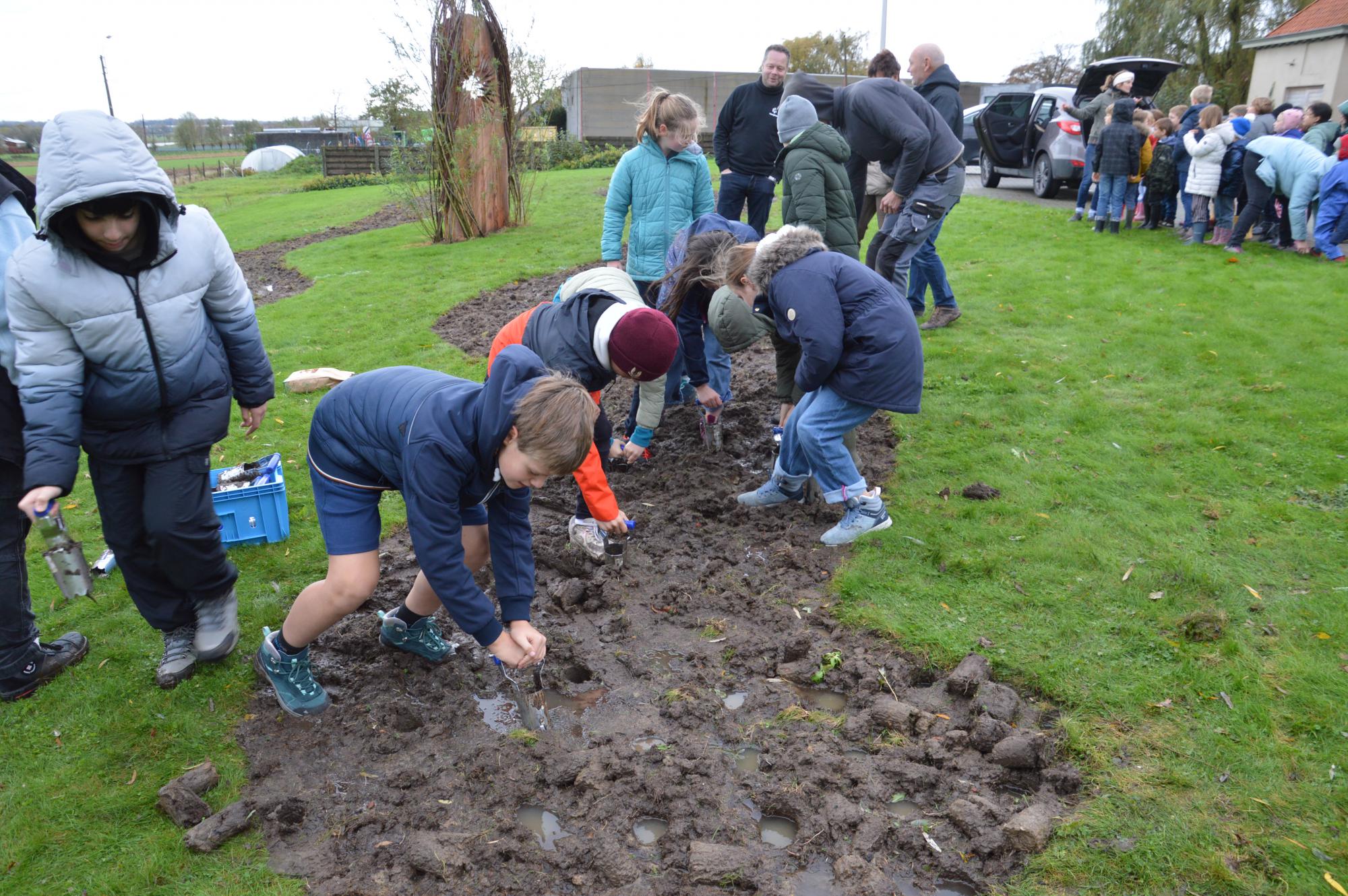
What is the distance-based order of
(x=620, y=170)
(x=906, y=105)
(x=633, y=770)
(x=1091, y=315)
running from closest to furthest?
(x=633, y=770) → (x=620, y=170) → (x=906, y=105) → (x=1091, y=315)

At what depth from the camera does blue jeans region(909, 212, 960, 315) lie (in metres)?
7.95

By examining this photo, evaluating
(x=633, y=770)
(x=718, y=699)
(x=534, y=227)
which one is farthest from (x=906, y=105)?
(x=534, y=227)

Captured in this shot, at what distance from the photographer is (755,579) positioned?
4543 mm

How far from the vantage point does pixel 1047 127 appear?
1580 cm

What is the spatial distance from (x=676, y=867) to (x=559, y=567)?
2089mm

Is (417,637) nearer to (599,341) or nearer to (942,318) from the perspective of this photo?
(599,341)

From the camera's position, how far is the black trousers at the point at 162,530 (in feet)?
11.0

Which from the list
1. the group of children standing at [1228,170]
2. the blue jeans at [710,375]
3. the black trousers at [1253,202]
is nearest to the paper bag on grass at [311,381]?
the blue jeans at [710,375]

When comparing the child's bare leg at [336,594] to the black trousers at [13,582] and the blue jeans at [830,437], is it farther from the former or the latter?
the blue jeans at [830,437]

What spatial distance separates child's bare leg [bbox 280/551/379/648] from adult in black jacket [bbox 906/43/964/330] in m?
6.07

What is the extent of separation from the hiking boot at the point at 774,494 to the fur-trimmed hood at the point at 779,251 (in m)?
1.26

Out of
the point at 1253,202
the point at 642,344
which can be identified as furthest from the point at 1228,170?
the point at 642,344

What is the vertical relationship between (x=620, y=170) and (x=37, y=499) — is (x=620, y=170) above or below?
above

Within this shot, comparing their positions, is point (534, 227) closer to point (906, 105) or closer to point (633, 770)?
point (906, 105)
